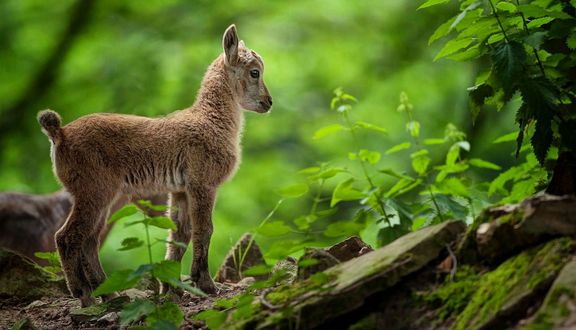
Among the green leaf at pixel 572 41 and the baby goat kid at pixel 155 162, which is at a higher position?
the baby goat kid at pixel 155 162

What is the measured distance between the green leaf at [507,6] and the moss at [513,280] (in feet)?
4.63

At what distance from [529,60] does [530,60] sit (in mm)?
13

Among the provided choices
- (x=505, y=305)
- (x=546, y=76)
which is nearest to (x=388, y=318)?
(x=505, y=305)

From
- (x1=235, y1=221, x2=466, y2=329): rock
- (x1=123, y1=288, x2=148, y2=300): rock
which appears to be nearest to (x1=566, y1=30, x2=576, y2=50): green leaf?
(x1=235, y1=221, x2=466, y2=329): rock

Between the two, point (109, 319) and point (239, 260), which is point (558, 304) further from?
point (239, 260)

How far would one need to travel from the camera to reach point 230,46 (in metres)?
6.70

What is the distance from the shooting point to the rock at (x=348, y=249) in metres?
4.80

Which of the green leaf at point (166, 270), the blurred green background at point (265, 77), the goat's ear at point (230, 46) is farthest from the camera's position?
the blurred green background at point (265, 77)

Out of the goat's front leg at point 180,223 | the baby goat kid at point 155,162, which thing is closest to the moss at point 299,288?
the baby goat kid at point 155,162

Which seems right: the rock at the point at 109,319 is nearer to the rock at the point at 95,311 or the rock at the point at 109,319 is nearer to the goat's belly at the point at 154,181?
the rock at the point at 95,311

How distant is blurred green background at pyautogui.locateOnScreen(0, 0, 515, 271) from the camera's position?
475 inches

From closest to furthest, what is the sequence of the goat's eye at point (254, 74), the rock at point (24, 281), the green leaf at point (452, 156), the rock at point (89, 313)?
the rock at point (89, 313), the rock at point (24, 281), the green leaf at point (452, 156), the goat's eye at point (254, 74)

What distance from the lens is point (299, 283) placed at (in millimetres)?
3941

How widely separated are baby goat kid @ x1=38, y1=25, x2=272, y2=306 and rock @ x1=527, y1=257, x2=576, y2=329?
3.36 m
